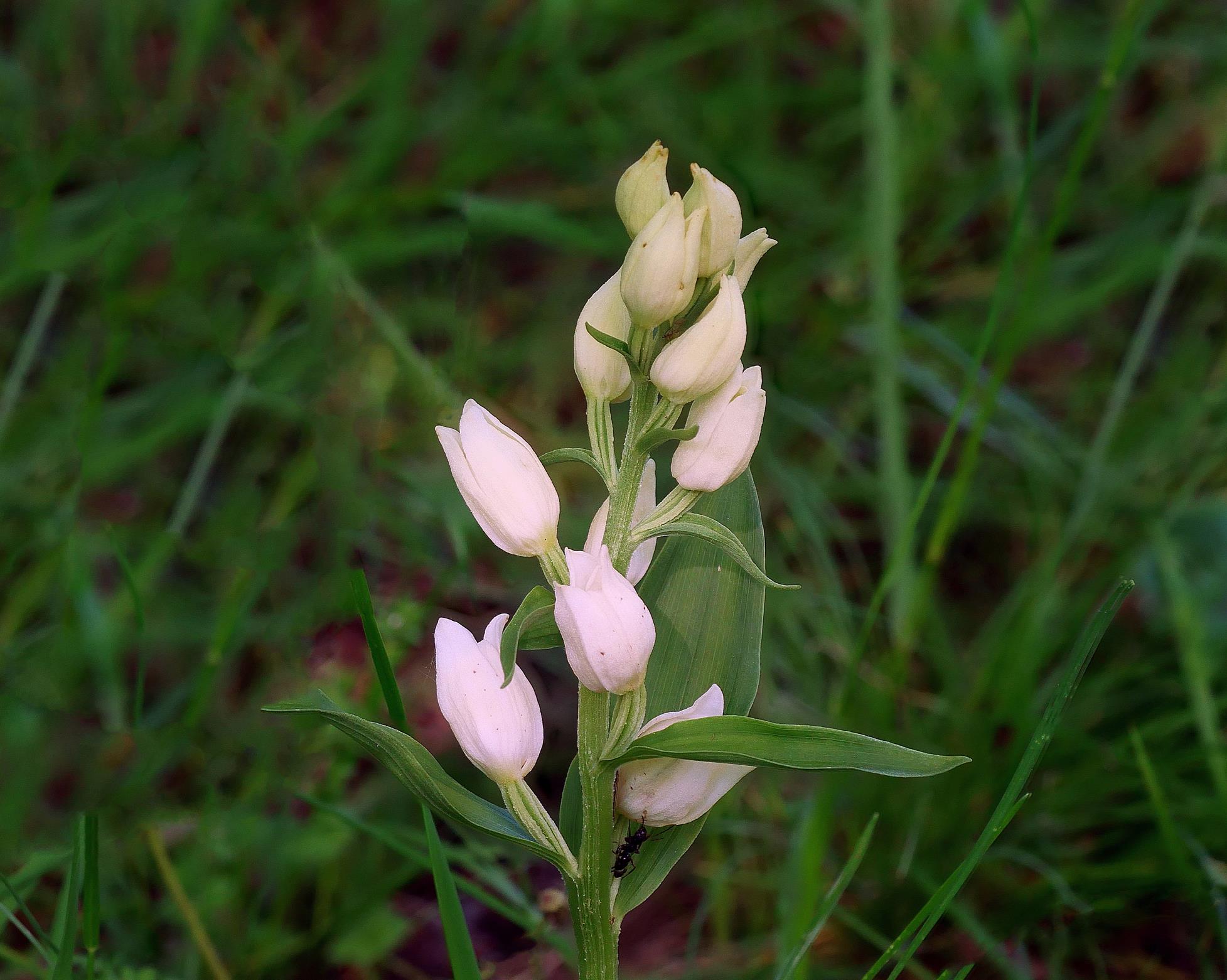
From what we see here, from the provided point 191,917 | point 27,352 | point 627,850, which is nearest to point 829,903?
point 627,850

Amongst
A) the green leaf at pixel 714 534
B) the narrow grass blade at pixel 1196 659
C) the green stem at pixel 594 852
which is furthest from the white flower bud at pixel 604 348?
the narrow grass blade at pixel 1196 659

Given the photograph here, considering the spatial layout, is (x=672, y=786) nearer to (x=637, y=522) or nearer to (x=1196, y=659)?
(x=637, y=522)

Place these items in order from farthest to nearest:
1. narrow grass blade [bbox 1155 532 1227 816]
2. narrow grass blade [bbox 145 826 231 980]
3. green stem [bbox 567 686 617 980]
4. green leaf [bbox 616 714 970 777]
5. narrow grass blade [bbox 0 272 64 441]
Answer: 1. narrow grass blade [bbox 0 272 64 441]
2. narrow grass blade [bbox 1155 532 1227 816]
3. narrow grass blade [bbox 145 826 231 980]
4. green stem [bbox 567 686 617 980]
5. green leaf [bbox 616 714 970 777]

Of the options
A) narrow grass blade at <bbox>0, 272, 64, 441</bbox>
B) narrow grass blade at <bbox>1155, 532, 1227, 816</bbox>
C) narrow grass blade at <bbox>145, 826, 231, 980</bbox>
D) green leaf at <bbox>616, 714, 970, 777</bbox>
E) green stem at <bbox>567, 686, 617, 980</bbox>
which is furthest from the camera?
narrow grass blade at <bbox>0, 272, 64, 441</bbox>

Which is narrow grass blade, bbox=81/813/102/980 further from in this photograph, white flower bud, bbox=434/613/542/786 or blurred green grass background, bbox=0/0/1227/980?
white flower bud, bbox=434/613/542/786

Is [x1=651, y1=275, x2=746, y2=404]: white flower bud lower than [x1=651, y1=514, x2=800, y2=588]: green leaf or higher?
higher

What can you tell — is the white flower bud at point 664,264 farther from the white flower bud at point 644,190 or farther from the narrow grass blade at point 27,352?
the narrow grass blade at point 27,352

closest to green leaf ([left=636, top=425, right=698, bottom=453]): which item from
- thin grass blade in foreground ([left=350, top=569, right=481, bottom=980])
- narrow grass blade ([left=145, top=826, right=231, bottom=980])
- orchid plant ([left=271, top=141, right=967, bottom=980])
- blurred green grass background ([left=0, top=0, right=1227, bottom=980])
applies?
orchid plant ([left=271, top=141, right=967, bottom=980])
